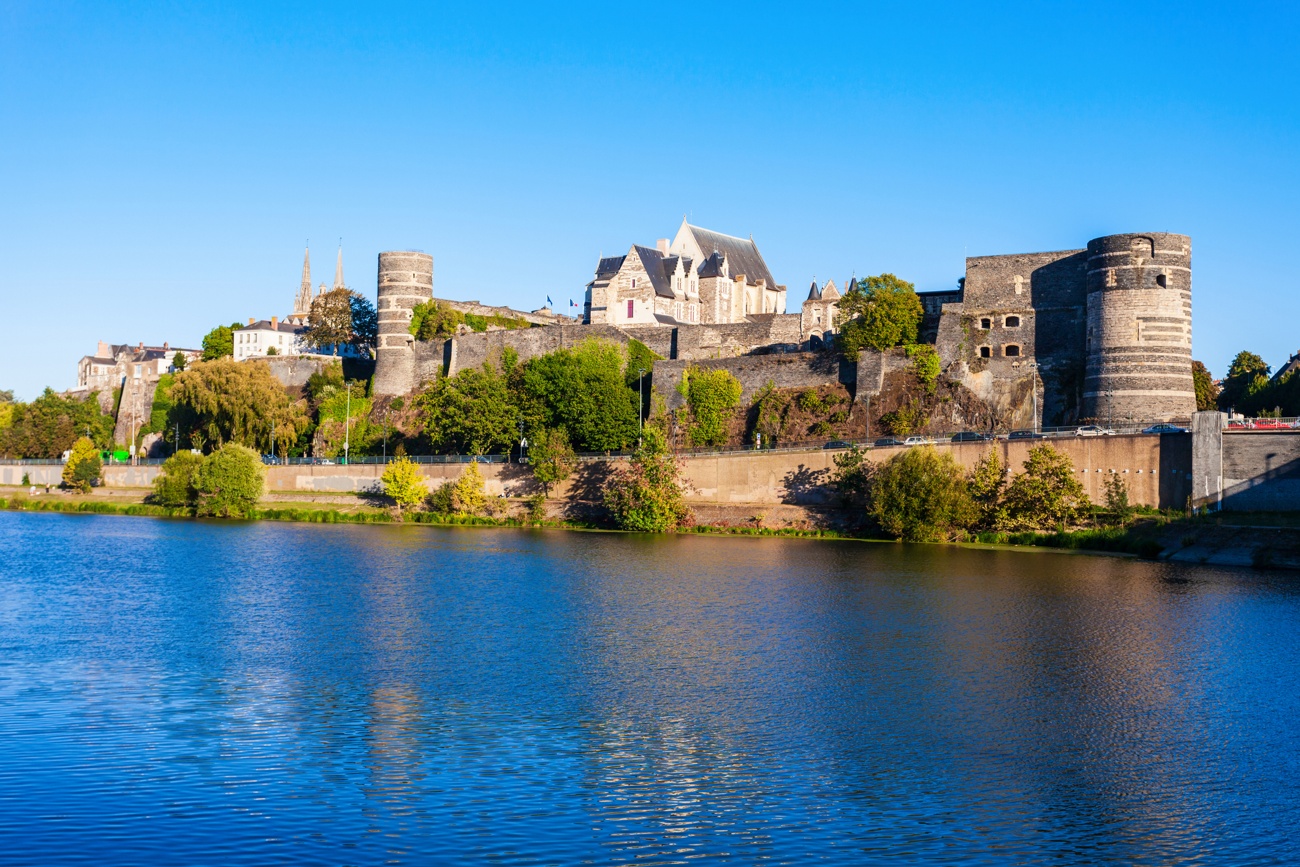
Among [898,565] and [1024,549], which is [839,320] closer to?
[1024,549]

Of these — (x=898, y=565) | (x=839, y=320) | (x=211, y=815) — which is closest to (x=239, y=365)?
(x=839, y=320)

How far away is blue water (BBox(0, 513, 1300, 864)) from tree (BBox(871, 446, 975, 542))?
12712 millimetres

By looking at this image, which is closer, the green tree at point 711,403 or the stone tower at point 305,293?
the green tree at point 711,403

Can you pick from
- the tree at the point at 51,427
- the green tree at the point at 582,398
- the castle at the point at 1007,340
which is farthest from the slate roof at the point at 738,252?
the tree at the point at 51,427

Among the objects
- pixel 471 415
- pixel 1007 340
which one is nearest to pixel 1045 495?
pixel 1007 340

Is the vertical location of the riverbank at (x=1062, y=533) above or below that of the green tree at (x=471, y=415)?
below

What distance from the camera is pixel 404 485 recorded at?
6450 centimetres

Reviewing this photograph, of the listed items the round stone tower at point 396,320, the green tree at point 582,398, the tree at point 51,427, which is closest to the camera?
the green tree at point 582,398

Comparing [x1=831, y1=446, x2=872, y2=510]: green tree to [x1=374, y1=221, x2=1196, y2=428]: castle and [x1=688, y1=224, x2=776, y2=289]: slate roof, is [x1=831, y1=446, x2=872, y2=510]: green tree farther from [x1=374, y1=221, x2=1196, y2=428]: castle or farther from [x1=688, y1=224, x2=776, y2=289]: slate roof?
[x1=688, y1=224, x2=776, y2=289]: slate roof

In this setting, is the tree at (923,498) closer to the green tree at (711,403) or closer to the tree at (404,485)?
the green tree at (711,403)

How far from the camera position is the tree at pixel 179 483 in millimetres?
67000

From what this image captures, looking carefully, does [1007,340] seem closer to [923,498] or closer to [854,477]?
[854,477]

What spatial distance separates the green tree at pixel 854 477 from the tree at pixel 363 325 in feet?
139

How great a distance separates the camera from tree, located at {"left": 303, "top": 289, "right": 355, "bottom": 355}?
280ft
